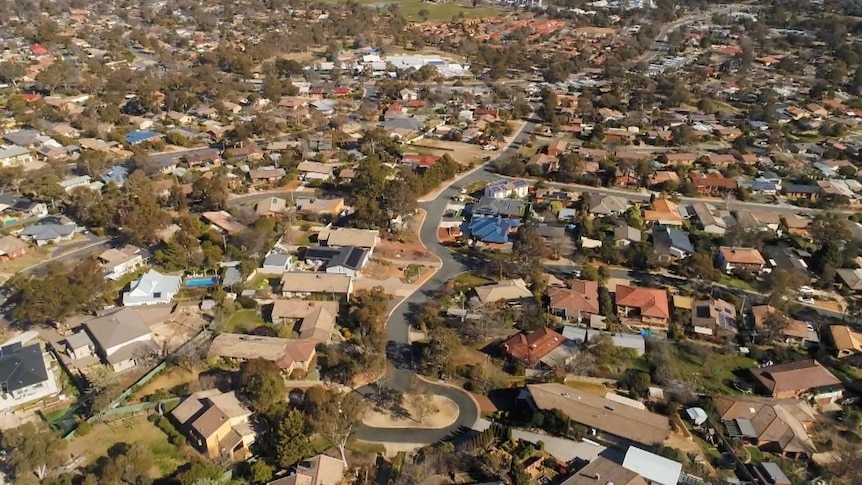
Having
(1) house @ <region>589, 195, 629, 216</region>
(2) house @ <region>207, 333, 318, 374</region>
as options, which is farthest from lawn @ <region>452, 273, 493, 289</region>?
(1) house @ <region>589, 195, 629, 216</region>

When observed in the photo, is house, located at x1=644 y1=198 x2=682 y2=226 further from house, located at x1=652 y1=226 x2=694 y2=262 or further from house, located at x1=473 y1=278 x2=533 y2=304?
house, located at x1=473 y1=278 x2=533 y2=304

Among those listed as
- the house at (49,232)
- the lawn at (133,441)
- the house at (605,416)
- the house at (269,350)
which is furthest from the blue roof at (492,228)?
the house at (49,232)

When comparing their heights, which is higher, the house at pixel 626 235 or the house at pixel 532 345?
the house at pixel 532 345

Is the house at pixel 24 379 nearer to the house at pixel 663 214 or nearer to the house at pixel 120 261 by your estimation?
the house at pixel 120 261

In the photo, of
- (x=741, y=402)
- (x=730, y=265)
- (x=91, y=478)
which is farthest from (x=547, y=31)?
(x=91, y=478)

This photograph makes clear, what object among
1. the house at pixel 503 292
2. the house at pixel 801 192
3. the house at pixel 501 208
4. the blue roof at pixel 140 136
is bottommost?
the house at pixel 801 192

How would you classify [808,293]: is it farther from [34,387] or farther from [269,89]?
[269,89]
